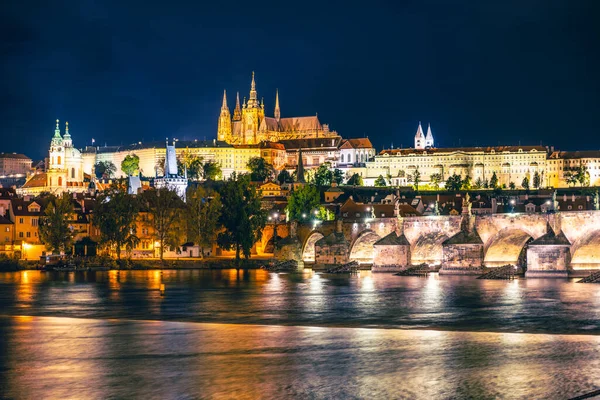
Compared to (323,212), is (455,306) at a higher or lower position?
lower

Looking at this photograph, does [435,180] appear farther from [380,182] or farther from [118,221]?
[118,221]

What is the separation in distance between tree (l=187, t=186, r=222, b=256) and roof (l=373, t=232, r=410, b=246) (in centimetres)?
1364

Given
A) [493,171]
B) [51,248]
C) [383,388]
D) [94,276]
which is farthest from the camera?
[493,171]

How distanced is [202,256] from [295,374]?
168ft

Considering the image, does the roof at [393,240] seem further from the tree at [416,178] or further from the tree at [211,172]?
the tree at [416,178]

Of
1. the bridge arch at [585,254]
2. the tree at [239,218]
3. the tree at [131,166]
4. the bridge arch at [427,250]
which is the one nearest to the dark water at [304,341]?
the bridge arch at [585,254]

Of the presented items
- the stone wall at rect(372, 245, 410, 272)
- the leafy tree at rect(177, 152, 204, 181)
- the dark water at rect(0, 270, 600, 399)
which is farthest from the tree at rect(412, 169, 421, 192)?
the dark water at rect(0, 270, 600, 399)

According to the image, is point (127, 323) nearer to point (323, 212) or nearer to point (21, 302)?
point (21, 302)

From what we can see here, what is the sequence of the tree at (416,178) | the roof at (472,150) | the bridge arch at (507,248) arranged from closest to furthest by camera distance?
the bridge arch at (507,248), the tree at (416,178), the roof at (472,150)

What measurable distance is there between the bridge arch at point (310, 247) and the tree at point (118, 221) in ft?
43.1

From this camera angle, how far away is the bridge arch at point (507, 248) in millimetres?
60206

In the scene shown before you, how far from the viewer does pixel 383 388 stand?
981 inches

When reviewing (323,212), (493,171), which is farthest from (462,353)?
(493,171)

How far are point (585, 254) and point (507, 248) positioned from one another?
686 centimetres
